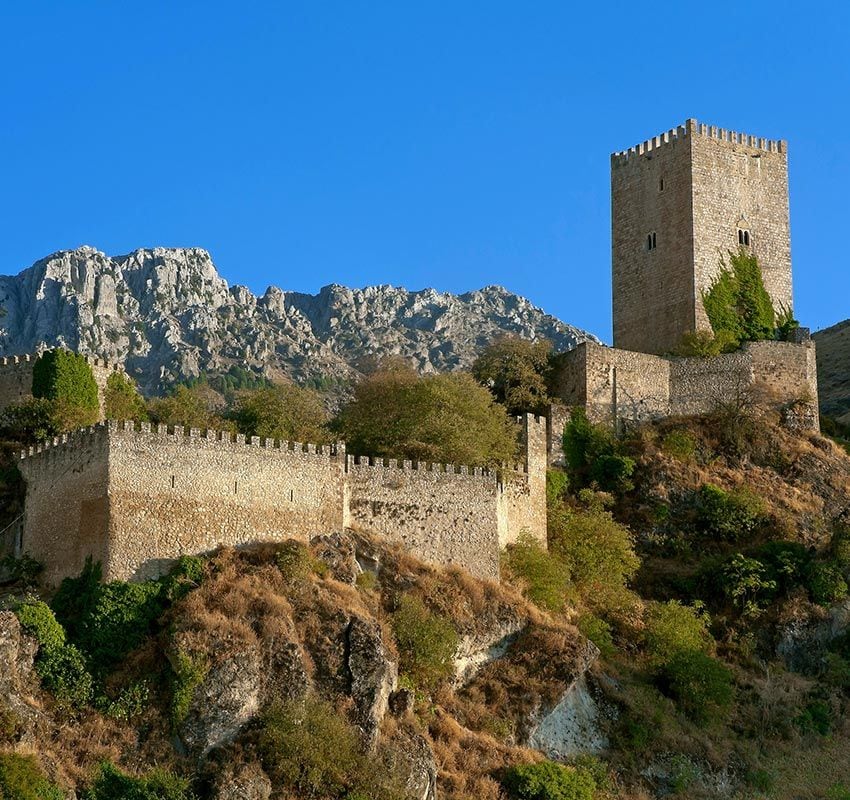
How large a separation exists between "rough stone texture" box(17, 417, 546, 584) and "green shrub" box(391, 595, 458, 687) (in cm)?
208

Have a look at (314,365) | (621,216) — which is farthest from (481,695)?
(314,365)

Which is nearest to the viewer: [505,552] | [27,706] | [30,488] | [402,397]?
[27,706]

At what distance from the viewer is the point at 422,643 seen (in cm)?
4394

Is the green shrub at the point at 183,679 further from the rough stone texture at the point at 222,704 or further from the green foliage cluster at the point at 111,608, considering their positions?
the green foliage cluster at the point at 111,608

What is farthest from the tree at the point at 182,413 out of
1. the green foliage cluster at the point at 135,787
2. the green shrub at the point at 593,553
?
the green foliage cluster at the point at 135,787

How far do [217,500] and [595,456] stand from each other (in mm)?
18366

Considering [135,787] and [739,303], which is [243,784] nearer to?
[135,787]

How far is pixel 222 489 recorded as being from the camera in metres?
44.2

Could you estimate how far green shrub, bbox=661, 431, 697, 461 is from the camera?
5884 cm

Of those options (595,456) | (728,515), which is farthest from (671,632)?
(595,456)

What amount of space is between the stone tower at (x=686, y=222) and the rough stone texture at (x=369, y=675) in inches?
1026

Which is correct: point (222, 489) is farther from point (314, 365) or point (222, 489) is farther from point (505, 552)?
point (314, 365)

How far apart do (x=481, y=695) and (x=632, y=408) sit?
60.7 ft

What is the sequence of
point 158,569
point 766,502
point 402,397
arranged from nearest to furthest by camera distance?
point 158,569 → point 402,397 → point 766,502
